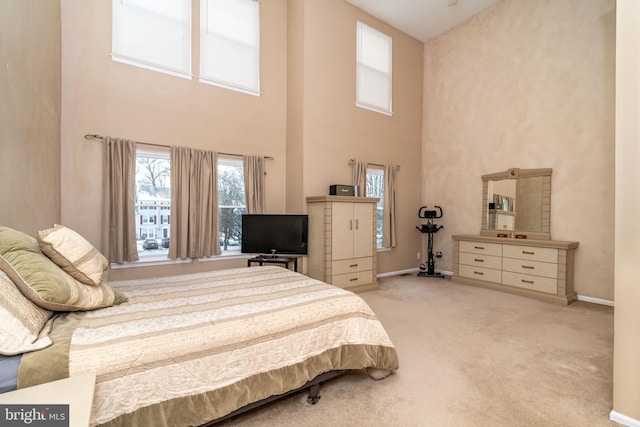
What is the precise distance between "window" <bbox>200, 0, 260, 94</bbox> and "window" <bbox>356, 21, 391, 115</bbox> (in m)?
1.79

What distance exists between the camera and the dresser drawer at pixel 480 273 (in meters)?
4.78

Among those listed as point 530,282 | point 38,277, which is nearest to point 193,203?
point 38,277

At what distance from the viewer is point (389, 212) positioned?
570cm

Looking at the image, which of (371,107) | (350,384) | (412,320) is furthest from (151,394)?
(371,107)

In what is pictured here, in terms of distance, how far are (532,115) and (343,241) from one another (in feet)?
11.5

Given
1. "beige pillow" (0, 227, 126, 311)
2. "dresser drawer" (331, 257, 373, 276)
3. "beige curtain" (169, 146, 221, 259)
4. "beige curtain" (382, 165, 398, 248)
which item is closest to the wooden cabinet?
"dresser drawer" (331, 257, 373, 276)

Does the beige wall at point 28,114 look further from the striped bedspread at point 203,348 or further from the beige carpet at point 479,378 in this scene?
the beige carpet at point 479,378

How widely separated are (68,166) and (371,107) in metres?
4.50

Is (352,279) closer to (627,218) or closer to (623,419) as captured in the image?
(623,419)

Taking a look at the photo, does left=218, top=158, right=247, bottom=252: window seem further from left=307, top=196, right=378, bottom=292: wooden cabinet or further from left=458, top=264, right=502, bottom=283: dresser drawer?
left=458, top=264, right=502, bottom=283: dresser drawer

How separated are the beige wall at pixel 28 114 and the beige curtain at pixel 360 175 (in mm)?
3889

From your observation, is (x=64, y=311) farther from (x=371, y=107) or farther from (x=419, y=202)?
(x=419, y=202)

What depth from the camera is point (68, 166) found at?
135 inches

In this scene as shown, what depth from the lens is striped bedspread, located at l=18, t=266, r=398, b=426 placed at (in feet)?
4.23
